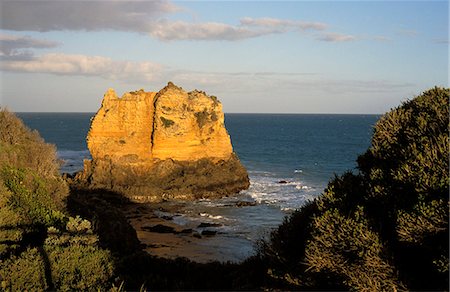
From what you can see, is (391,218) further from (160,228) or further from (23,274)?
(160,228)

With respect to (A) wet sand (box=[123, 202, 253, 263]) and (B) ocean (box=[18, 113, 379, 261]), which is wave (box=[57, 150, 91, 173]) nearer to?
(B) ocean (box=[18, 113, 379, 261])

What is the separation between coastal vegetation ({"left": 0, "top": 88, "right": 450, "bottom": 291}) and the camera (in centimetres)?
934

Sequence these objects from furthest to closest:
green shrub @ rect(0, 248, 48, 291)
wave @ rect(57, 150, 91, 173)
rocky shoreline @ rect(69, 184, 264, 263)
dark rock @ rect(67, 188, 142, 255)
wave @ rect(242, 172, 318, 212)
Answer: wave @ rect(57, 150, 91, 173) → wave @ rect(242, 172, 318, 212) → rocky shoreline @ rect(69, 184, 264, 263) → dark rock @ rect(67, 188, 142, 255) → green shrub @ rect(0, 248, 48, 291)

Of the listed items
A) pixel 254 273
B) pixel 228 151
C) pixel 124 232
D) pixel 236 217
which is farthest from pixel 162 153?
pixel 254 273

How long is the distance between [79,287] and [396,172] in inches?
375

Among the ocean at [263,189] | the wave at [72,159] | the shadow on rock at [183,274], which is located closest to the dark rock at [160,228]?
the ocean at [263,189]

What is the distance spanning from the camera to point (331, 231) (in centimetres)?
1035

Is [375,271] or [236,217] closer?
[375,271]

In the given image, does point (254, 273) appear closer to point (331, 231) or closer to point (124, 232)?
point (331, 231)

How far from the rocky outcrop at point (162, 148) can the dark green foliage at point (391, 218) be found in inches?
1499

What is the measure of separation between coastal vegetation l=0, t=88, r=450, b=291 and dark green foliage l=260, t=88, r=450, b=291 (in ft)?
0.08

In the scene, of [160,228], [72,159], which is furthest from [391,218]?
[72,159]

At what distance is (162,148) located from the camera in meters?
52.5

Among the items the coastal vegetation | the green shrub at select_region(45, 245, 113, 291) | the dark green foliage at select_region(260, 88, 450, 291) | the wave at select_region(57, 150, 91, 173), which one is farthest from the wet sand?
the wave at select_region(57, 150, 91, 173)
